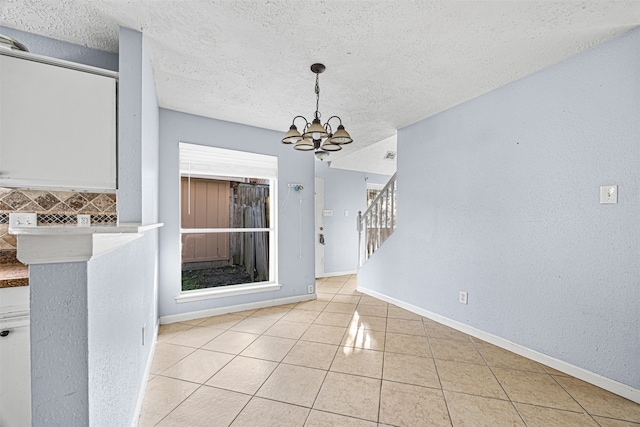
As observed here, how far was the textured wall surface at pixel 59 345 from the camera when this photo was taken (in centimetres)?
68

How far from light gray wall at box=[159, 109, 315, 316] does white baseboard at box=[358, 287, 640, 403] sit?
1732 mm

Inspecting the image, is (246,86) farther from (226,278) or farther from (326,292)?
(326,292)

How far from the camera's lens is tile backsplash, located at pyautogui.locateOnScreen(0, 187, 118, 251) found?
6.02ft

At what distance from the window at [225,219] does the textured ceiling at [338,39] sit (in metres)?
0.84

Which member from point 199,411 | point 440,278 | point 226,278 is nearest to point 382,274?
point 440,278

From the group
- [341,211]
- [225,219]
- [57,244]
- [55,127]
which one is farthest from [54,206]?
[341,211]

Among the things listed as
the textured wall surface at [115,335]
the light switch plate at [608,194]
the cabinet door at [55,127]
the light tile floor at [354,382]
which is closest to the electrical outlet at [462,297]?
the light tile floor at [354,382]

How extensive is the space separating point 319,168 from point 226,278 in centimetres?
288

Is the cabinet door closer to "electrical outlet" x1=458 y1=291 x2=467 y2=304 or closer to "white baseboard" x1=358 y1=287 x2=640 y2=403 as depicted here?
"electrical outlet" x1=458 y1=291 x2=467 y2=304

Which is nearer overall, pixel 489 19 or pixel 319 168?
pixel 489 19

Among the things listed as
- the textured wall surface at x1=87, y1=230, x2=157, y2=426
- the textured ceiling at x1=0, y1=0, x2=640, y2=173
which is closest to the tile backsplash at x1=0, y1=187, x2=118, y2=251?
the textured wall surface at x1=87, y1=230, x2=157, y2=426

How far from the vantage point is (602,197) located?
1.97 meters

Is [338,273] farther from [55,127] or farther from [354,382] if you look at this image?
[55,127]

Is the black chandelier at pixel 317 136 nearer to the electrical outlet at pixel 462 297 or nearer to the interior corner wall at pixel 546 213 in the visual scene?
the interior corner wall at pixel 546 213
